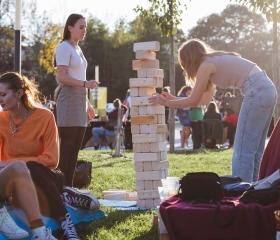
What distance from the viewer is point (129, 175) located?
29.9 ft

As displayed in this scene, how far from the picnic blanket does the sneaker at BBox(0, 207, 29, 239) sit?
51mm

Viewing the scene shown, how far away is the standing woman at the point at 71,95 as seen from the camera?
5922mm

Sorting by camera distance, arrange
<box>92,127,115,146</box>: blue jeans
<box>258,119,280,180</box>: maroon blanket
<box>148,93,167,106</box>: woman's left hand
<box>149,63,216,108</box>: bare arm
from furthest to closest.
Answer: <box>92,127,115,146</box>: blue jeans < <box>148,93,167,106</box>: woman's left hand < <box>149,63,216,108</box>: bare arm < <box>258,119,280,180</box>: maroon blanket

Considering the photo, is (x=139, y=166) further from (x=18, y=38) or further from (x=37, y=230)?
(x=18, y=38)

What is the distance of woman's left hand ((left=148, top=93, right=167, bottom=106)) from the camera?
5.71 metres

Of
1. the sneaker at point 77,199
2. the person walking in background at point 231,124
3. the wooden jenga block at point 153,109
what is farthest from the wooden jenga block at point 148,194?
the person walking in background at point 231,124

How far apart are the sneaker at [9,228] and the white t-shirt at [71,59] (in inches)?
78.8

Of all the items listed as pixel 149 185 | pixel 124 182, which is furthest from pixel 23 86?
pixel 124 182

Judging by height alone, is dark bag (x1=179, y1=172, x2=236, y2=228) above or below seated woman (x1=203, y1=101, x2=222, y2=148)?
above

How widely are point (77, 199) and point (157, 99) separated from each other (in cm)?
132

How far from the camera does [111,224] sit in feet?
17.3

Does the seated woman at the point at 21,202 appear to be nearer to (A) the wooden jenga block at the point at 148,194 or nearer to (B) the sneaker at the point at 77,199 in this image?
(B) the sneaker at the point at 77,199

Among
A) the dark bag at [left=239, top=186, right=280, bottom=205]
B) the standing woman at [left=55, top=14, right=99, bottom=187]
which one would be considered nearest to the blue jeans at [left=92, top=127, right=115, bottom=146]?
the standing woman at [left=55, top=14, right=99, bottom=187]

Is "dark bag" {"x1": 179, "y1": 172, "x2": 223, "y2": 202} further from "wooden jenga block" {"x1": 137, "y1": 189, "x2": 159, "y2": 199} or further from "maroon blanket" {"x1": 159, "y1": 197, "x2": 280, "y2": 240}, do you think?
"wooden jenga block" {"x1": 137, "y1": 189, "x2": 159, "y2": 199}
